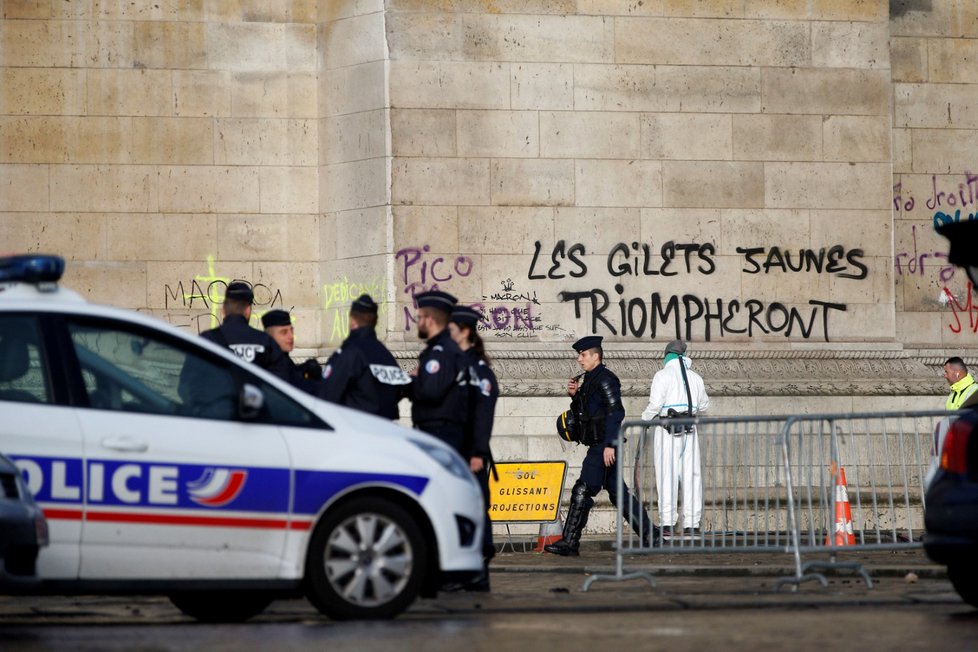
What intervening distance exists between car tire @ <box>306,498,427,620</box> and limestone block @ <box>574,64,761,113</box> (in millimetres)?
8261

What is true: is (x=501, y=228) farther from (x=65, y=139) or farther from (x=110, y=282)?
(x=65, y=139)

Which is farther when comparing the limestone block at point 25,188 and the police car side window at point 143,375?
the limestone block at point 25,188

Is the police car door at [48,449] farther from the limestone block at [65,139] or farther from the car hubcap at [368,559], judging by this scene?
the limestone block at [65,139]

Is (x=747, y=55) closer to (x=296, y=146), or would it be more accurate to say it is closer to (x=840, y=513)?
(x=296, y=146)

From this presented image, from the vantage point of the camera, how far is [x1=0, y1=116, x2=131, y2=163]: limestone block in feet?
56.5

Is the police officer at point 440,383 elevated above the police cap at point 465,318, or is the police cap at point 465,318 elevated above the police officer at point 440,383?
the police cap at point 465,318

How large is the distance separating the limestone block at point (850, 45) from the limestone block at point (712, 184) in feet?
3.81

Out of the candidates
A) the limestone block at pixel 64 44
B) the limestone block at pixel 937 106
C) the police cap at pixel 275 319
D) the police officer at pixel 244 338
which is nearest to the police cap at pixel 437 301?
the police officer at pixel 244 338

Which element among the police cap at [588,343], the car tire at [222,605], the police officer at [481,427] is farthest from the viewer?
the police cap at [588,343]

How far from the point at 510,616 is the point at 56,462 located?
7.97 feet

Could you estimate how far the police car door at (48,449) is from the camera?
Answer: 9023mm

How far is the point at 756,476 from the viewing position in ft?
43.2

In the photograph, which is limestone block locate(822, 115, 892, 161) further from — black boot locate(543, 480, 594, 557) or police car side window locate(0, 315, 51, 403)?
police car side window locate(0, 315, 51, 403)

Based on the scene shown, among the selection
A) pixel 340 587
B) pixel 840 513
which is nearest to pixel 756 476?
pixel 840 513
